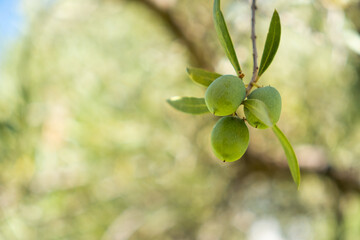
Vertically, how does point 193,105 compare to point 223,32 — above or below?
below

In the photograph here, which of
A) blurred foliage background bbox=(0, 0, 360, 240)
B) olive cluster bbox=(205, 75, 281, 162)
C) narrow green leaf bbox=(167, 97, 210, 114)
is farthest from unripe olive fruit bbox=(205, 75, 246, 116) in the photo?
blurred foliage background bbox=(0, 0, 360, 240)

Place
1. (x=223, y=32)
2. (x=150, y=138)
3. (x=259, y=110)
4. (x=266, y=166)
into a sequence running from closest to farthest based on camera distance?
(x=259, y=110), (x=223, y=32), (x=266, y=166), (x=150, y=138)

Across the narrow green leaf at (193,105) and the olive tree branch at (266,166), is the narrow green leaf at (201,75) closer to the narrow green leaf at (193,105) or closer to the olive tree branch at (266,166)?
the narrow green leaf at (193,105)

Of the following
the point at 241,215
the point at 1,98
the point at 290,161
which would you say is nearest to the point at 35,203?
the point at 1,98

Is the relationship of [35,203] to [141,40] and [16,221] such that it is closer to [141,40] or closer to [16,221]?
[16,221]

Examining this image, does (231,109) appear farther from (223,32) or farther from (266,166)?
(266,166)

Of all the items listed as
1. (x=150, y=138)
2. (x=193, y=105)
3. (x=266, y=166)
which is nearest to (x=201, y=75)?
(x=193, y=105)

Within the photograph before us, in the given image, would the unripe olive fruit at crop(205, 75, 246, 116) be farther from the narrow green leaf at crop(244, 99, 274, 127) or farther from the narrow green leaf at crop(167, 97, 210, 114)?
the narrow green leaf at crop(167, 97, 210, 114)

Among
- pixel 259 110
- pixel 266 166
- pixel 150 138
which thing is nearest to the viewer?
pixel 259 110
